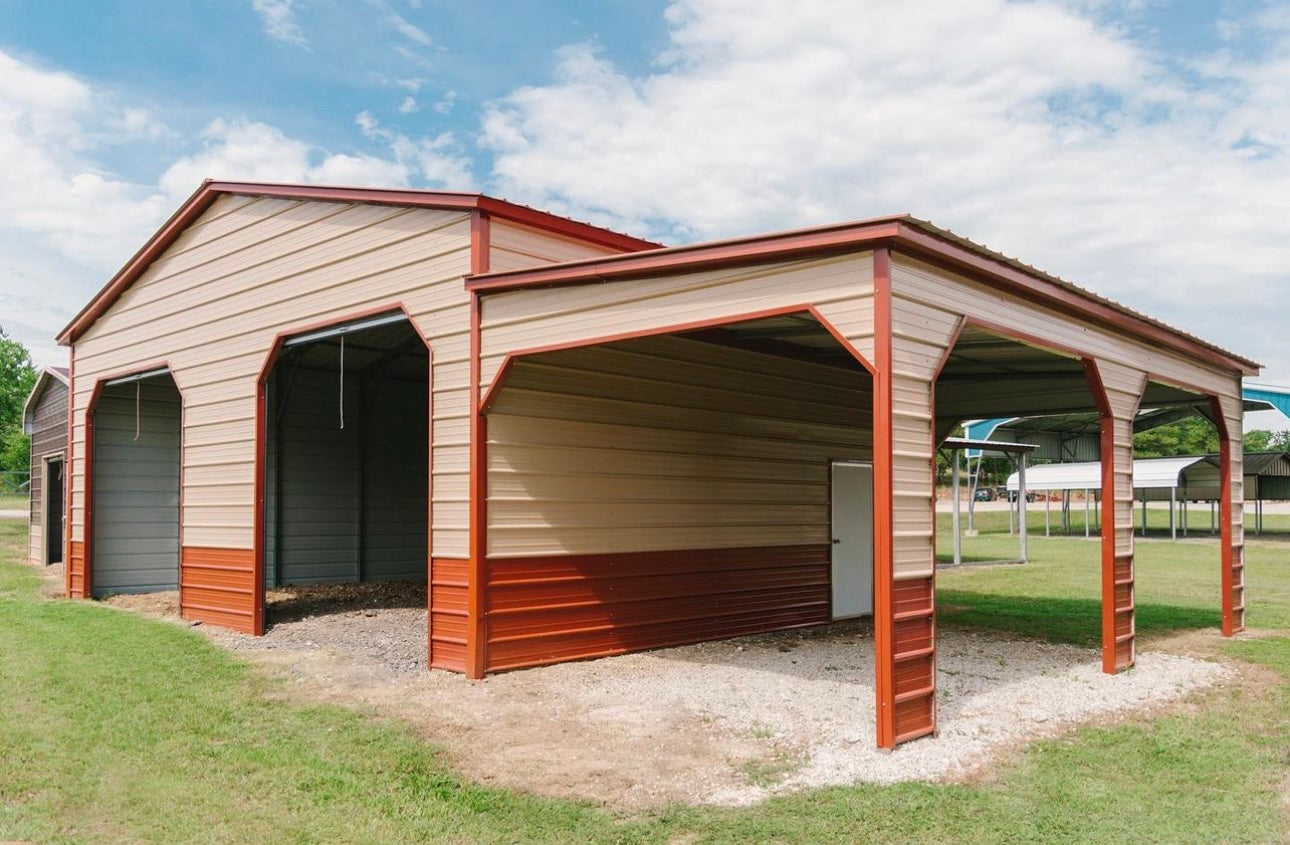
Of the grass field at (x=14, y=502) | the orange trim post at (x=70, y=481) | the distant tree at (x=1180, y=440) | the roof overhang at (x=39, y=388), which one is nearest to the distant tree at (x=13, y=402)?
the grass field at (x=14, y=502)

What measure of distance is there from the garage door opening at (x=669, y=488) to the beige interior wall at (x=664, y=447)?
0.05ft

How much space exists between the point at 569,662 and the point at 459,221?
3.82 meters

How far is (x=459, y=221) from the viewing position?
838 centimetres

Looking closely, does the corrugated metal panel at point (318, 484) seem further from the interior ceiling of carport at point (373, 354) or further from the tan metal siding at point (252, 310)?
the tan metal siding at point (252, 310)

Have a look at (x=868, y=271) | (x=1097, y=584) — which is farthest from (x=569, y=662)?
(x=1097, y=584)

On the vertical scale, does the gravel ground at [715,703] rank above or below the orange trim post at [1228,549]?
below

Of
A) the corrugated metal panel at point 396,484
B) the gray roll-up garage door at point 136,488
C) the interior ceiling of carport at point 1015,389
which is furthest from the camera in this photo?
the corrugated metal panel at point 396,484

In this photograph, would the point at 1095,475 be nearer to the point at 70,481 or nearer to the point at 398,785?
the point at 70,481

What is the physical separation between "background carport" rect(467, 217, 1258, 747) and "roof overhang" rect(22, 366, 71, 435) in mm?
12499

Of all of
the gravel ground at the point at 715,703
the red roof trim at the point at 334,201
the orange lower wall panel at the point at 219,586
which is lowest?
the gravel ground at the point at 715,703

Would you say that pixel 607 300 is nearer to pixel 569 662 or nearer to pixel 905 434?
pixel 905 434

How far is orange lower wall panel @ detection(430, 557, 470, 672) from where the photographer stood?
8125 millimetres

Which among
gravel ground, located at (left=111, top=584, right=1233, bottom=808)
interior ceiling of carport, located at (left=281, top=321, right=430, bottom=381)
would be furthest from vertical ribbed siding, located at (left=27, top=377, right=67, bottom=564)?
gravel ground, located at (left=111, top=584, right=1233, bottom=808)

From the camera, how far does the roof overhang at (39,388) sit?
18164 mm
